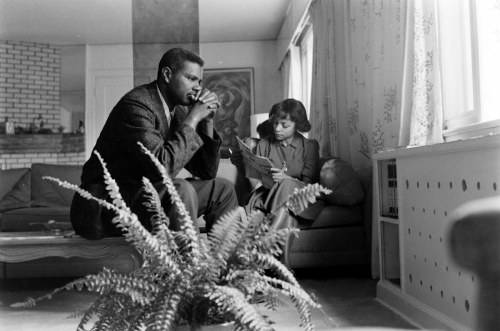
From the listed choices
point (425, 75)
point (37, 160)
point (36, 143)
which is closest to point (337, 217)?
point (425, 75)

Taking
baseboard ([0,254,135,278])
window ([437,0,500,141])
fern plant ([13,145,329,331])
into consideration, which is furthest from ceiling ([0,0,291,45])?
fern plant ([13,145,329,331])

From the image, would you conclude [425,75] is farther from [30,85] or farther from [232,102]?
[30,85]

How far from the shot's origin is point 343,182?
178cm

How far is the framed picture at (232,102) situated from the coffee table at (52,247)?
39 centimetres

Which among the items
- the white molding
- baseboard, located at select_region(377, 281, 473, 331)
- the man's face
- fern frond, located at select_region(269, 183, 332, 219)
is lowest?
baseboard, located at select_region(377, 281, 473, 331)

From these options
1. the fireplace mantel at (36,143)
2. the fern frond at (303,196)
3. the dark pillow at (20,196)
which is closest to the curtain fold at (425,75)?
the fern frond at (303,196)

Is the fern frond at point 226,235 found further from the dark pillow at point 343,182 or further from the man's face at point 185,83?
the dark pillow at point 343,182

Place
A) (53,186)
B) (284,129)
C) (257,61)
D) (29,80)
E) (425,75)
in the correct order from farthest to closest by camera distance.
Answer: (29,80) → (53,186) → (284,129) → (257,61) → (425,75)

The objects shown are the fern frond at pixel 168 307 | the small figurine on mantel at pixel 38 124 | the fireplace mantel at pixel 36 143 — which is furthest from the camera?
the fireplace mantel at pixel 36 143

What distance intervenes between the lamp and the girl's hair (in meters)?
0.04

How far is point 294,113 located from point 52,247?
0.85 metres

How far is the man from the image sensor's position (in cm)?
104

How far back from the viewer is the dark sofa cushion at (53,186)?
5.46 ft

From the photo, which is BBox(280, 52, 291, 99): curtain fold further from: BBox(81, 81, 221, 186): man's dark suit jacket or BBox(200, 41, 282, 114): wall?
BBox(81, 81, 221, 186): man's dark suit jacket
